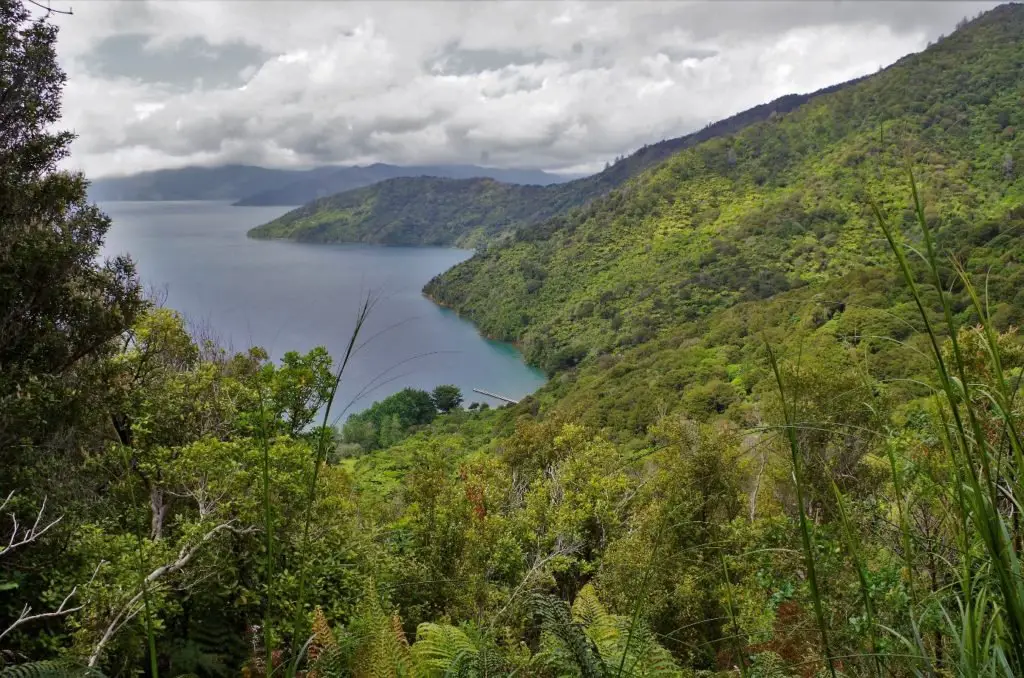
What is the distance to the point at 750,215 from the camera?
8119 cm

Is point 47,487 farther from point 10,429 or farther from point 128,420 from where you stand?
point 128,420

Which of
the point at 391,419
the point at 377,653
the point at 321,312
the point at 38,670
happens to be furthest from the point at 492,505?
the point at 321,312

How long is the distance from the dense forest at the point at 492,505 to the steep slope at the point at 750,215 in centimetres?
4667

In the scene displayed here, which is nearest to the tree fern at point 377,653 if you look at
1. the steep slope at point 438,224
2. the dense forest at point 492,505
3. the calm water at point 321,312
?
the dense forest at point 492,505

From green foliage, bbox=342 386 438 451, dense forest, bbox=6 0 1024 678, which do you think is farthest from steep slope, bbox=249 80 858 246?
dense forest, bbox=6 0 1024 678

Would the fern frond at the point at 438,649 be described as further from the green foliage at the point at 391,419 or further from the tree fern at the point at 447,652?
the green foliage at the point at 391,419

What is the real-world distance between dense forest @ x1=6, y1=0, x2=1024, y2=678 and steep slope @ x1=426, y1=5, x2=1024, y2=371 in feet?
153

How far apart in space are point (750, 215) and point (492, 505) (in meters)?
79.2

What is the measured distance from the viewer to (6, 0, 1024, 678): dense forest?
1.04 meters

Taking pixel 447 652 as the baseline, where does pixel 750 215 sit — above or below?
above

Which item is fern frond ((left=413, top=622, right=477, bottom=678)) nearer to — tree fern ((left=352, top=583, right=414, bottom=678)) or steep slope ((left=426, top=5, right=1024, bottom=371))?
tree fern ((left=352, top=583, right=414, bottom=678))

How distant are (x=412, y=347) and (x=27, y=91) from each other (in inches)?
2362

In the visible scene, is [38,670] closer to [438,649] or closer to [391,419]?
[438,649]

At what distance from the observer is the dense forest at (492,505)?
1.04 metres
